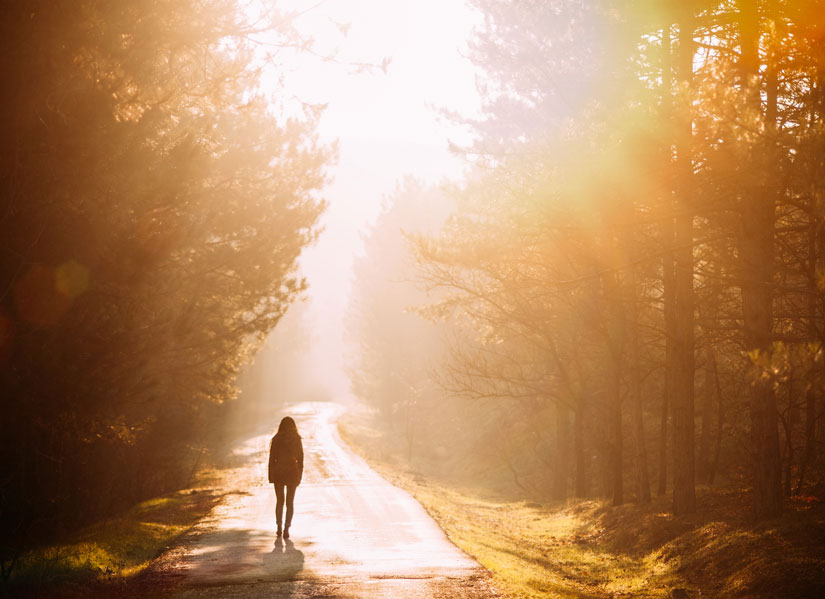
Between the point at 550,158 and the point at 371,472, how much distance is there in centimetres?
1689

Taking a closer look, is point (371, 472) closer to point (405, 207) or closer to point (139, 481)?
point (139, 481)

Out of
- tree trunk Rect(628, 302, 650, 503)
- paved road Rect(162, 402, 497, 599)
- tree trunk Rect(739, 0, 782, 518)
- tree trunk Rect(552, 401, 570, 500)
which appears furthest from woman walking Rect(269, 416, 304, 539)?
tree trunk Rect(552, 401, 570, 500)

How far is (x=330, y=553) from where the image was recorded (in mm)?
13109

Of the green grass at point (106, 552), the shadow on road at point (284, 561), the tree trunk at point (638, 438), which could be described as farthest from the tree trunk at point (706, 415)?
the green grass at point (106, 552)

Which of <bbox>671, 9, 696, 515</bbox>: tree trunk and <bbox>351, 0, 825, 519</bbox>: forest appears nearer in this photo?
<bbox>351, 0, 825, 519</bbox>: forest

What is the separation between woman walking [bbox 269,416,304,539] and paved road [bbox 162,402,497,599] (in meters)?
0.59

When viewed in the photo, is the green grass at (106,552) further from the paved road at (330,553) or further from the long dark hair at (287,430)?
the long dark hair at (287,430)

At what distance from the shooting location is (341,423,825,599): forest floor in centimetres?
1033

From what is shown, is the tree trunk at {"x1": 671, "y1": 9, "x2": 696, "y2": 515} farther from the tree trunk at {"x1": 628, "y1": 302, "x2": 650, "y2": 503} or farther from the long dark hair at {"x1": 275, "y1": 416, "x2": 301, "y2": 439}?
the long dark hair at {"x1": 275, "y1": 416, "x2": 301, "y2": 439}

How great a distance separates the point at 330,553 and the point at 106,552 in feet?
11.2

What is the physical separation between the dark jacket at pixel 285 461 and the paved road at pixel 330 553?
1068 millimetres

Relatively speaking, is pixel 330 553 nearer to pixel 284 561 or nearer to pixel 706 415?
pixel 284 561

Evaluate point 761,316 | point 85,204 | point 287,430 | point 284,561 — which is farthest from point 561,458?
point 85,204

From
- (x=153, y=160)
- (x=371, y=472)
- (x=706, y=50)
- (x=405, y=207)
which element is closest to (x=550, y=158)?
(x=706, y=50)
